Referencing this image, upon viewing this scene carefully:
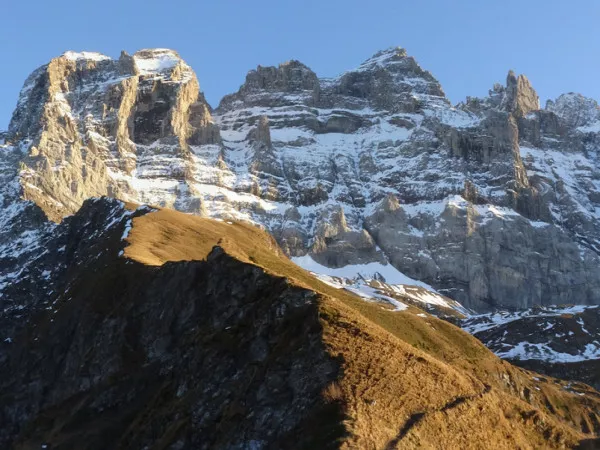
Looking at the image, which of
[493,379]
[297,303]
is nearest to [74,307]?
[493,379]

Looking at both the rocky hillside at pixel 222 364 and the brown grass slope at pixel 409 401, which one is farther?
the rocky hillside at pixel 222 364

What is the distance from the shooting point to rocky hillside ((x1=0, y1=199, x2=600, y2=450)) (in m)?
65.7

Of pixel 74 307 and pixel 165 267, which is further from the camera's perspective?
pixel 74 307

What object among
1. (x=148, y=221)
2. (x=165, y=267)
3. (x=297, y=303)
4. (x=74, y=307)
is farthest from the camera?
(x=148, y=221)

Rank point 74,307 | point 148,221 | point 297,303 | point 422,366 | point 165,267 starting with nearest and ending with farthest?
1. point 422,366
2. point 297,303
3. point 165,267
4. point 74,307
5. point 148,221

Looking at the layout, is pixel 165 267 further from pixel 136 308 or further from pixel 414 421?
pixel 414 421

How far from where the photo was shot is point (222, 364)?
78875mm

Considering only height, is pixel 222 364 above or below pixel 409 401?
above

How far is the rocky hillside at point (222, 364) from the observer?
65.7 meters

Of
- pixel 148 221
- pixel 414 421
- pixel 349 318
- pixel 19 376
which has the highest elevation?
pixel 148 221

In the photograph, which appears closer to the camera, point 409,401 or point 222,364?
point 409,401

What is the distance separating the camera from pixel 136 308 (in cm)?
12719

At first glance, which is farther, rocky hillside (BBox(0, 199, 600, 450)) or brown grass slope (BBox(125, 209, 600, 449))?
rocky hillside (BBox(0, 199, 600, 450))

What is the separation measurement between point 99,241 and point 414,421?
116603 mm
